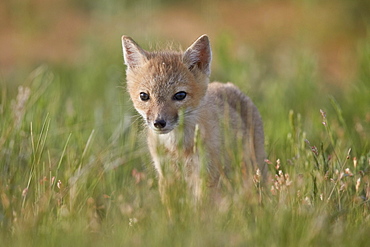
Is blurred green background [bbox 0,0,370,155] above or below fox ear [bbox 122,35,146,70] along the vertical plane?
below

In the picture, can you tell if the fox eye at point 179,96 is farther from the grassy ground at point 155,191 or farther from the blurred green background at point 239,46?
the blurred green background at point 239,46

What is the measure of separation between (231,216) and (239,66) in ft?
14.1

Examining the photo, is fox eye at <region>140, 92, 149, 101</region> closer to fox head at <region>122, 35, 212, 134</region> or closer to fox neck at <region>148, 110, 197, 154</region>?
fox head at <region>122, 35, 212, 134</region>

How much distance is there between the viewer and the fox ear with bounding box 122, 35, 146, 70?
5441 mm

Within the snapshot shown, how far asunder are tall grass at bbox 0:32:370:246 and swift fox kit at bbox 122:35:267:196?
0.32 metres

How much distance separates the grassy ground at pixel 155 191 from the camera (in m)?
3.65

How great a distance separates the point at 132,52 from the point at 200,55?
58cm

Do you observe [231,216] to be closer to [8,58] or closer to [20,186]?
[20,186]

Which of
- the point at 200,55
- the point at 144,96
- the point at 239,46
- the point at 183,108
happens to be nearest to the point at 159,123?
the point at 183,108

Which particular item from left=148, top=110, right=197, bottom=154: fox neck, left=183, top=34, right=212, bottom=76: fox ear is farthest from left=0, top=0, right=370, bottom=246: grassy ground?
left=183, top=34, right=212, bottom=76: fox ear

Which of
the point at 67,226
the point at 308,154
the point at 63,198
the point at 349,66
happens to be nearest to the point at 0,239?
the point at 67,226

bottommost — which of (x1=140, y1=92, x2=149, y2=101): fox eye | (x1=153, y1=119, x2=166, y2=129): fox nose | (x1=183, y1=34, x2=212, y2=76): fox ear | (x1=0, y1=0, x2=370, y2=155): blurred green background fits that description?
(x1=0, y1=0, x2=370, y2=155): blurred green background

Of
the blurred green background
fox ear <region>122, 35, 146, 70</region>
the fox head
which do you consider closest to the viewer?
the fox head

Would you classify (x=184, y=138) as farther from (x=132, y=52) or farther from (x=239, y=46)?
(x=239, y=46)
